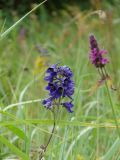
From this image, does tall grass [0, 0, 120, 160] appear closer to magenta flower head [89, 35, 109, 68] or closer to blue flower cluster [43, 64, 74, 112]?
blue flower cluster [43, 64, 74, 112]

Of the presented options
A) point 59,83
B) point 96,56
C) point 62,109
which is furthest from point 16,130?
point 62,109

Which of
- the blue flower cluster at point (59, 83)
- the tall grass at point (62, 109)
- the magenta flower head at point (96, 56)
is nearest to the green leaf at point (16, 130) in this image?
the tall grass at point (62, 109)

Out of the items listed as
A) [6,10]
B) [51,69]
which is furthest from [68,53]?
[51,69]

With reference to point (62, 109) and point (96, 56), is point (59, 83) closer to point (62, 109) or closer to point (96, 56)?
point (96, 56)

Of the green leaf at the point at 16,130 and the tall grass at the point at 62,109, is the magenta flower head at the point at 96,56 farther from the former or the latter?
the green leaf at the point at 16,130

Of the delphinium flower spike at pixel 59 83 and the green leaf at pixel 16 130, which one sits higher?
the delphinium flower spike at pixel 59 83

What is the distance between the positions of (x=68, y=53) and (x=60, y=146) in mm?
2943

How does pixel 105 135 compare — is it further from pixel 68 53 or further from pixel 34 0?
pixel 34 0

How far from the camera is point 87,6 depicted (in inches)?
311

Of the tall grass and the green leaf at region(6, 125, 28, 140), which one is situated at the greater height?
the tall grass

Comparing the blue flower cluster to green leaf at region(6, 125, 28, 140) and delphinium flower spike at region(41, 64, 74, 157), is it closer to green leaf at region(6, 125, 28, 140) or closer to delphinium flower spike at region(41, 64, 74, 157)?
delphinium flower spike at region(41, 64, 74, 157)

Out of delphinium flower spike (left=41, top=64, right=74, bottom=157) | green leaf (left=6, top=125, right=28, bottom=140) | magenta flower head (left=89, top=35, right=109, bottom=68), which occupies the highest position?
magenta flower head (left=89, top=35, right=109, bottom=68)

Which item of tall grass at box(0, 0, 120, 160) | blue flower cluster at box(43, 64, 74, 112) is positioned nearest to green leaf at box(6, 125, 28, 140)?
tall grass at box(0, 0, 120, 160)

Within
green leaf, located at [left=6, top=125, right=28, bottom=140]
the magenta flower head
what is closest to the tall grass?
green leaf, located at [left=6, top=125, right=28, bottom=140]
